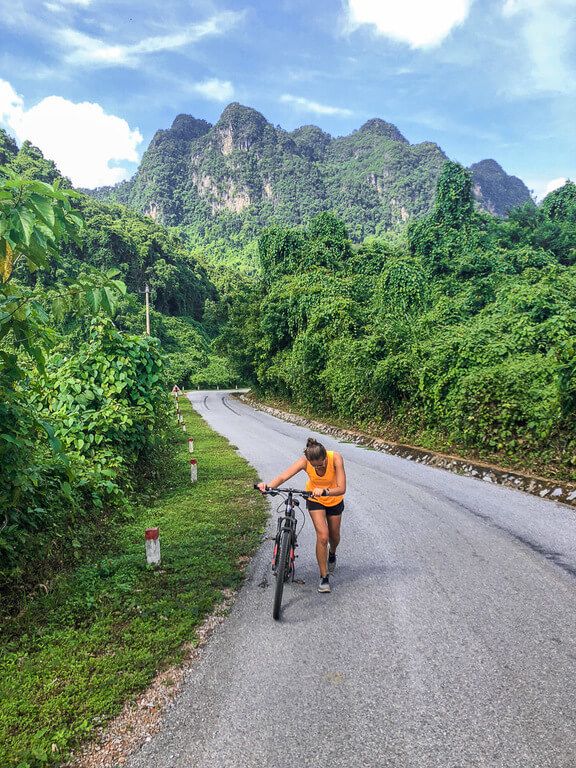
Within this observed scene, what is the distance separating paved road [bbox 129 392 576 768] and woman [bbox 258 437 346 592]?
1.60ft

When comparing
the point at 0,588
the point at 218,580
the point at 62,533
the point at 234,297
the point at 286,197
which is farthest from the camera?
the point at 286,197

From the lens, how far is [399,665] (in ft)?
13.1

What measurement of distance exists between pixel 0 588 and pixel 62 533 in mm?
1228

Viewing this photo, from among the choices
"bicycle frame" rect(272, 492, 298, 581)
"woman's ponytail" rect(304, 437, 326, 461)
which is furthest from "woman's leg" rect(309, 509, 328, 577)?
"woman's ponytail" rect(304, 437, 326, 461)

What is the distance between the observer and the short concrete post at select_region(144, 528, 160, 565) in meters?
6.09

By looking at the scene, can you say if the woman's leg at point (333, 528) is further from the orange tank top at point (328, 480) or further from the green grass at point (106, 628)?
the green grass at point (106, 628)

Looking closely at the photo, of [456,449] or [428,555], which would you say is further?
[456,449]

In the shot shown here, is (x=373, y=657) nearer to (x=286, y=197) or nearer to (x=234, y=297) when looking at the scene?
(x=234, y=297)

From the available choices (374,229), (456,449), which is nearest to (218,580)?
(456,449)

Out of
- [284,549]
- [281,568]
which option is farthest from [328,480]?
[281,568]

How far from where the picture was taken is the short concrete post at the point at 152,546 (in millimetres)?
6094

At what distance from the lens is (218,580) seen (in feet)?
19.4

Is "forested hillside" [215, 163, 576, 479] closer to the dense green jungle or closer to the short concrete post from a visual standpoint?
the dense green jungle

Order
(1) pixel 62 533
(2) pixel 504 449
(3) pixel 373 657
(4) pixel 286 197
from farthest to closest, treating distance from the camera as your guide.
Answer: (4) pixel 286 197 < (2) pixel 504 449 < (1) pixel 62 533 < (3) pixel 373 657
